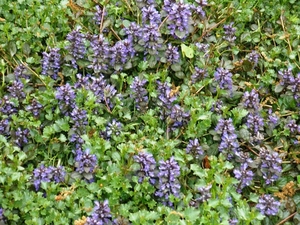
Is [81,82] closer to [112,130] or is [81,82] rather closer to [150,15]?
[112,130]

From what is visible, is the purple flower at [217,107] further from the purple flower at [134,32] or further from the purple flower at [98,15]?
the purple flower at [98,15]

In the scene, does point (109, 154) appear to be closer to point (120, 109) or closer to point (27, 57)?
point (120, 109)

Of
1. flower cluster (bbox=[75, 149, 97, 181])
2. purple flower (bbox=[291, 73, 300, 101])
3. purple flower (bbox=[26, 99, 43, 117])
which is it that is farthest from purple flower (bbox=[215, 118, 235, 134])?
purple flower (bbox=[26, 99, 43, 117])

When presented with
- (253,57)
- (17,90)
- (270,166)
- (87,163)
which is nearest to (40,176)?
(87,163)

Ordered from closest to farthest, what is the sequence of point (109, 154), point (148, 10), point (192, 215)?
point (192, 215)
point (109, 154)
point (148, 10)

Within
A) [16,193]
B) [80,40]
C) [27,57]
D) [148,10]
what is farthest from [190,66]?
[16,193]

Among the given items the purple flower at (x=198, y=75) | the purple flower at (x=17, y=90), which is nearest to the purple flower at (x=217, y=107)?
the purple flower at (x=198, y=75)
